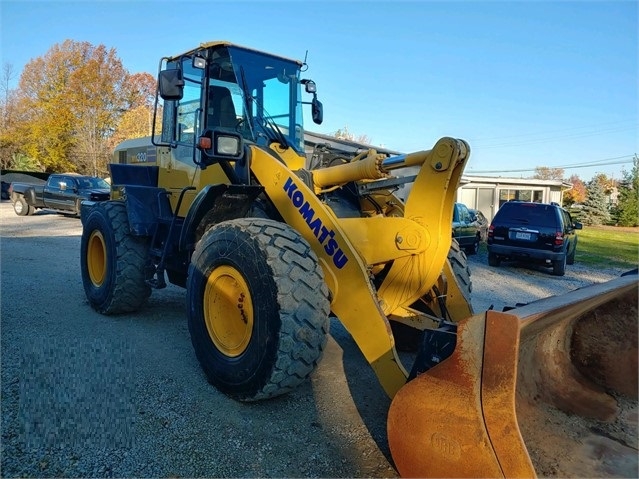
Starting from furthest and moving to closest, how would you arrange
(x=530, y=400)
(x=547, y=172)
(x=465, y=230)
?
1. (x=547, y=172)
2. (x=465, y=230)
3. (x=530, y=400)

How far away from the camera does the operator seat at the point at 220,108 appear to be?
5.04 m

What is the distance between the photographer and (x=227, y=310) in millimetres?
3883

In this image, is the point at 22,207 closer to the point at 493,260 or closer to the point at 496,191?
the point at 493,260

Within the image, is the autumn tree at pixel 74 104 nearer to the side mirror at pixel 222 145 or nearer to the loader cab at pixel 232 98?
the loader cab at pixel 232 98

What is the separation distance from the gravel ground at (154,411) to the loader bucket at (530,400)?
0.59 metres

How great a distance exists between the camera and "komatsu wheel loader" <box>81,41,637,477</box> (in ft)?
7.98

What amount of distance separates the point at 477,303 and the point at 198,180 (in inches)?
198

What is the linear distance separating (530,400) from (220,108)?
3872mm

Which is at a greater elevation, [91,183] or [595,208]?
[595,208]

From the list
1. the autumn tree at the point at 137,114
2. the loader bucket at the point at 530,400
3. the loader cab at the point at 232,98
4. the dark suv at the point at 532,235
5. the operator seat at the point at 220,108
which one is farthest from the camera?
the autumn tree at the point at 137,114

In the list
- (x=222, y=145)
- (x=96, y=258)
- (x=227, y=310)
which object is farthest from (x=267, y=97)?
(x=96, y=258)

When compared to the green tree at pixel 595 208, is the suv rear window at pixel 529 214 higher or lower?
lower

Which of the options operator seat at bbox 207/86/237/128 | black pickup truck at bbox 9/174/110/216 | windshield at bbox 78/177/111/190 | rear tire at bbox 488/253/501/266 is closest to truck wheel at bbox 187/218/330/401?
operator seat at bbox 207/86/237/128

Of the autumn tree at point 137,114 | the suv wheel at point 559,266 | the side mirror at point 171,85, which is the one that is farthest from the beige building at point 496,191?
the side mirror at point 171,85
